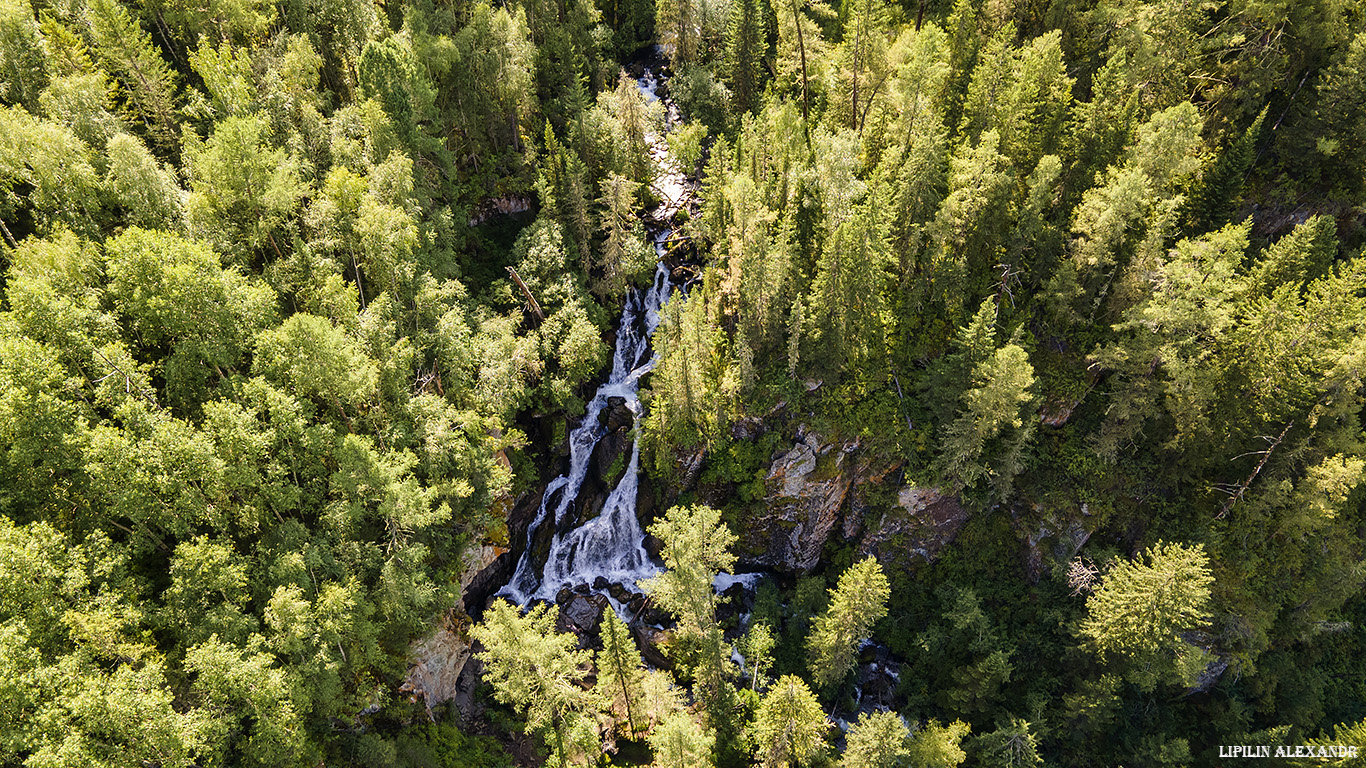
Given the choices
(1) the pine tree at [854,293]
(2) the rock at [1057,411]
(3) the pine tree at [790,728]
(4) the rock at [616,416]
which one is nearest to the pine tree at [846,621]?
(3) the pine tree at [790,728]

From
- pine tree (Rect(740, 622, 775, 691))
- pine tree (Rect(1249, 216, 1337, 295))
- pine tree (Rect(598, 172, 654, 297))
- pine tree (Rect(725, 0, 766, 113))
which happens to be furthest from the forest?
pine tree (Rect(725, 0, 766, 113))

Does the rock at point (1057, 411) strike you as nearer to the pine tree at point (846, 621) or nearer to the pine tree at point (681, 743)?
the pine tree at point (846, 621)

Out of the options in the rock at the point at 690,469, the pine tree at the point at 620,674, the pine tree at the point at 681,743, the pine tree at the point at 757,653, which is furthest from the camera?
the rock at the point at 690,469

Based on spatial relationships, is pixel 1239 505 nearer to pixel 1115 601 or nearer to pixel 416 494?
pixel 1115 601

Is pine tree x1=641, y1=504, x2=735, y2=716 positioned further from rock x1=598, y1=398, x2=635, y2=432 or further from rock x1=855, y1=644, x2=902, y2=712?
rock x1=598, y1=398, x2=635, y2=432

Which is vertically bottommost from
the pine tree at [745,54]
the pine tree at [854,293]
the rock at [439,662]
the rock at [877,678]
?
the rock at [877,678]
